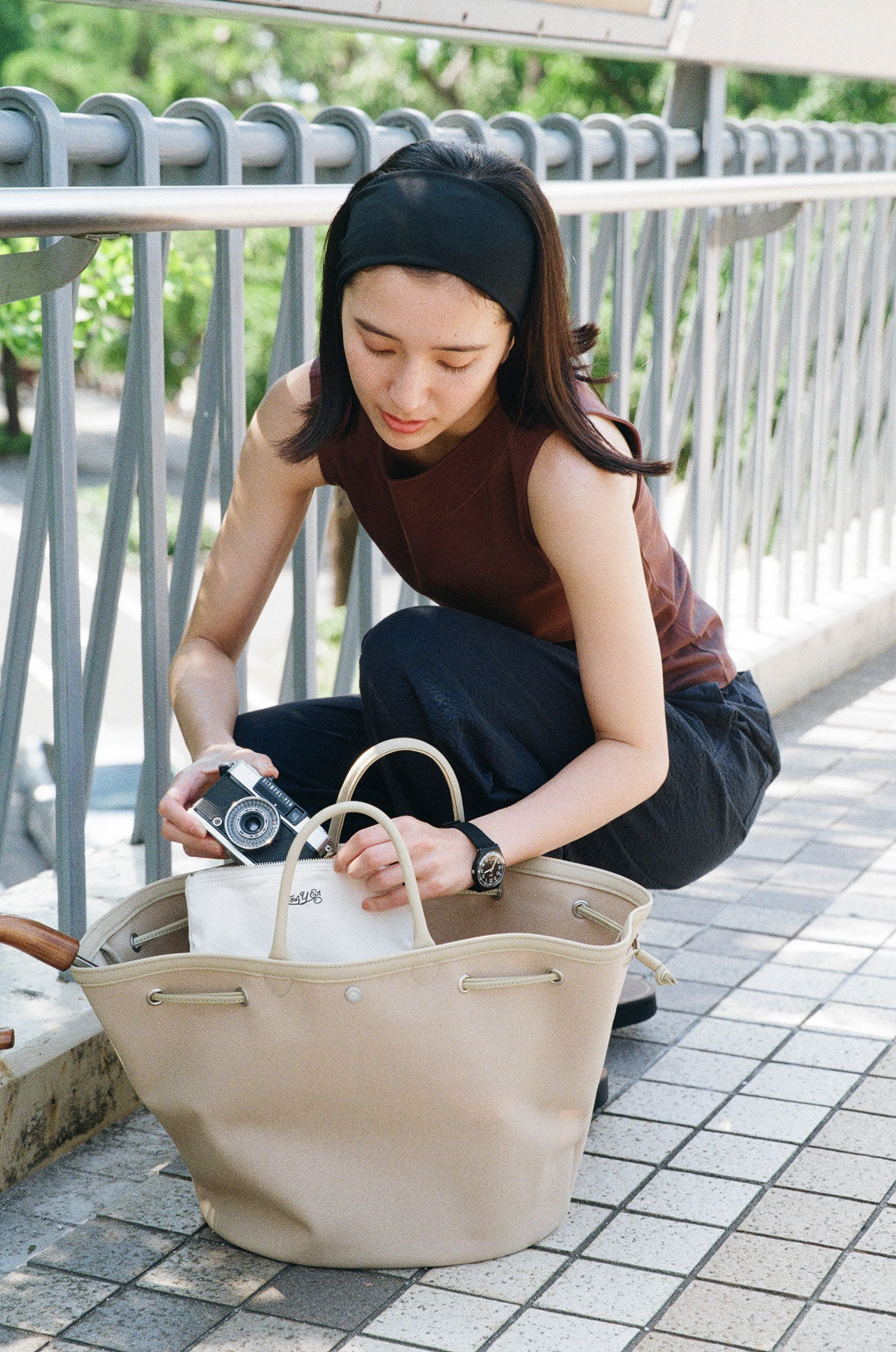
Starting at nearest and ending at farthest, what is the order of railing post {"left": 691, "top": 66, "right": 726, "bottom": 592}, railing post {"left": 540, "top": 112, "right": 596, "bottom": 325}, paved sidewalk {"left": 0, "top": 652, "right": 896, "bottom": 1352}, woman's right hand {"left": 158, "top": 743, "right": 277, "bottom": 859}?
1. paved sidewalk {"left": 0, "top": 652, "right": 896, "bottom": 1352}
2. woman's right hand {"left": 158, "top": 743, "right": 277, "bottom": 859}
3. railing post {"left": 540, "top": 112, "right": 596, "bottom": 325}
4. railing post {"left": 691, "top": 66, "right": 726, "bottom": 592}

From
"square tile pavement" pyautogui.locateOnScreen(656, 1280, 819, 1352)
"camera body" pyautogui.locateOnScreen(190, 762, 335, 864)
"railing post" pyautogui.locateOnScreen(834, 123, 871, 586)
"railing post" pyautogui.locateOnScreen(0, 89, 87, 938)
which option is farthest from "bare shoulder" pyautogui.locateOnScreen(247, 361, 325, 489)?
"railing post" pyautogui.locateOnScreen(834, 123, 871, 586)

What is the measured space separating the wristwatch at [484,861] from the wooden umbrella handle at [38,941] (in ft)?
1.46

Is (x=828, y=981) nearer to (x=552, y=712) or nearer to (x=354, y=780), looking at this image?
(x=552, y=712)

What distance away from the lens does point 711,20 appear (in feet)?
12.4

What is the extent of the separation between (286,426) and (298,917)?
29.6 inches

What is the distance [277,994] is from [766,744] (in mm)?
974

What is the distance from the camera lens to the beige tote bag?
5.64 feet

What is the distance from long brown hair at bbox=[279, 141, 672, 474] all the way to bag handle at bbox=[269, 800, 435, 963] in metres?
0.56

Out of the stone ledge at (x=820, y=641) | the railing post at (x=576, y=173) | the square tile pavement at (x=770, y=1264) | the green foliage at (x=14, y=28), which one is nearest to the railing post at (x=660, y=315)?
the railing post at (x=576, y=173)

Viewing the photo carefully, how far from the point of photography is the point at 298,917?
1808 mm

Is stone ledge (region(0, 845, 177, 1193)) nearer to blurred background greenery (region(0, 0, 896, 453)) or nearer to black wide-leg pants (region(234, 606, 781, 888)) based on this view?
black wide-leg pants (region(234, 606, 781, 888))

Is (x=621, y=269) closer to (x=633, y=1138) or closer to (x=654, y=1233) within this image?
(x=633, y=1138)

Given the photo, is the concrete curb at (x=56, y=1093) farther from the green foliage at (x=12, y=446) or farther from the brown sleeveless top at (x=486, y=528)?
the green foliage at (x=12, y=446)

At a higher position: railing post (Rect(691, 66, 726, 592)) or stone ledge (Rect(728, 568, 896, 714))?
railing post (Rect(691, 66, 726, 592))
